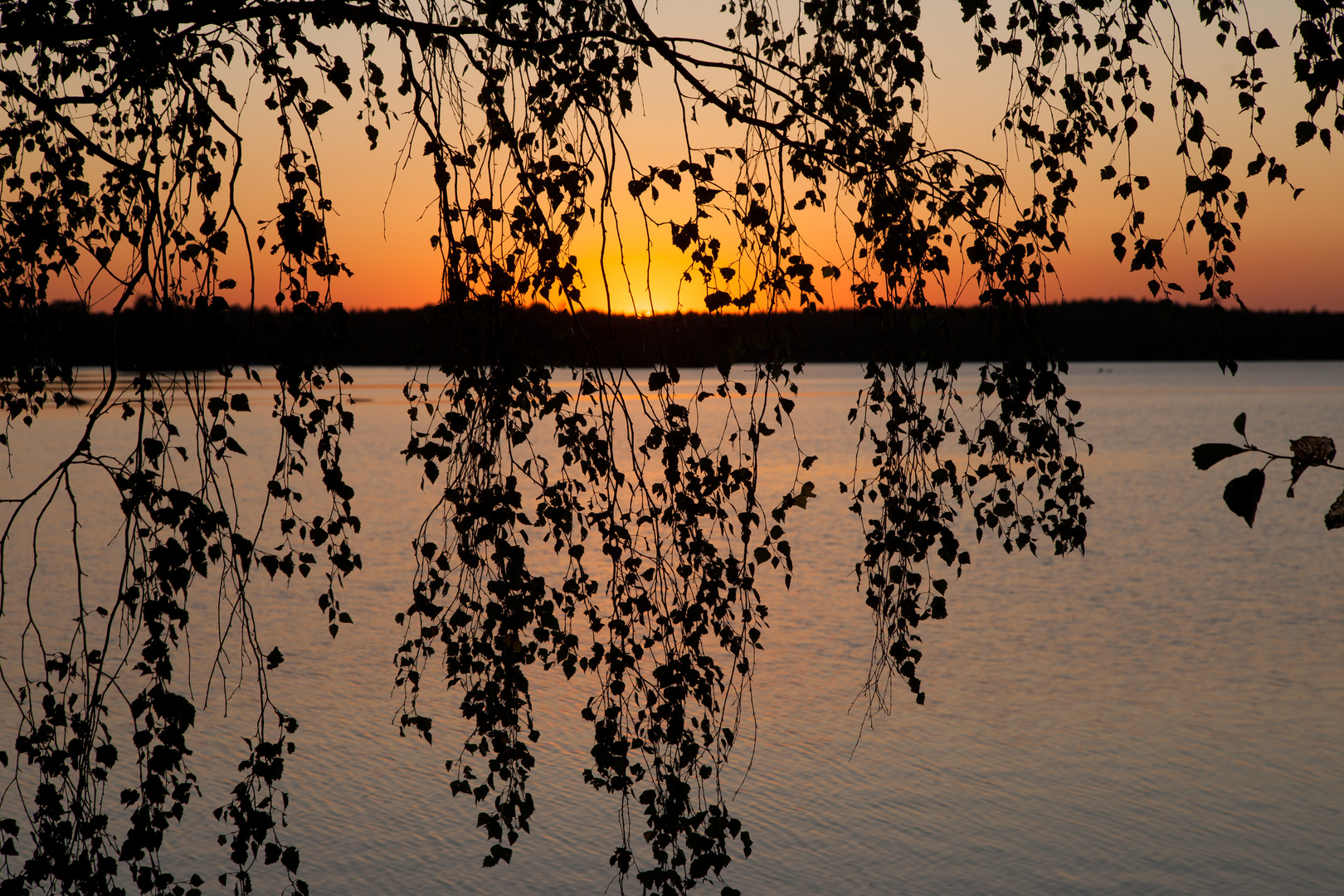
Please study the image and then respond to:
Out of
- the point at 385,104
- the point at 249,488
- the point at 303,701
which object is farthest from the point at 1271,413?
the point at 385,104

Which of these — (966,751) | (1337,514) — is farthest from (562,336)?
(966,751)

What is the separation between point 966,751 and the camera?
5918 mm

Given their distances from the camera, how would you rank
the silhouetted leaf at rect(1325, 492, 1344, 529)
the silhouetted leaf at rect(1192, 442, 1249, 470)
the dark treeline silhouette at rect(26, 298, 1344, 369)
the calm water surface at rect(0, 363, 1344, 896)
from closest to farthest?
the silhouetted leaf at rect(1192, 442, 1249, 470) → the silhouetted leaf at rect(1325, 492, 1344, 529) → the dark treeline silhouette at rect(26, 298, 1344, 369) → the calm water surface at rect(0, 363, 1344, 896)

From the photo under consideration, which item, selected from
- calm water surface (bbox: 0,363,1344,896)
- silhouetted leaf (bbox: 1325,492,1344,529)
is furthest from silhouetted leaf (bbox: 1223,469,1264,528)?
calm water surface (bbox: 0,363,1344,896)

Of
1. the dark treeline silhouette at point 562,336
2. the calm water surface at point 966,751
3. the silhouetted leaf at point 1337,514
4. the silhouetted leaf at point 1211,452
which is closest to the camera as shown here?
the silhouetted leaf at point 1211,452

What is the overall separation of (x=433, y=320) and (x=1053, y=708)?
17.2 ft

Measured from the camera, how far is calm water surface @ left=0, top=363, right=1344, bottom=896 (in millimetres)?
4801

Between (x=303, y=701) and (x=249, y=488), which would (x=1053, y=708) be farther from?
(x=249, y=488)

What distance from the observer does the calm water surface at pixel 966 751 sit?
4.80 metres

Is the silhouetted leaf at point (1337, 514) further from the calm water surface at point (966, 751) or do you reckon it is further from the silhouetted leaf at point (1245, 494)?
the calm water surface at point (966, 751)

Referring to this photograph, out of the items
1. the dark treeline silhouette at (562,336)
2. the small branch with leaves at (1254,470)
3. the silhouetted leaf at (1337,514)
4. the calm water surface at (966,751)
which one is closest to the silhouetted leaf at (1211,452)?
the small branch with leaves at (1254,470)

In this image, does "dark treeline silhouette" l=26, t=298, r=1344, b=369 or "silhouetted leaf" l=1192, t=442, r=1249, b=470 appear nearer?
"silhouetted leaf" l=1192, t=442, r=1249, b=470

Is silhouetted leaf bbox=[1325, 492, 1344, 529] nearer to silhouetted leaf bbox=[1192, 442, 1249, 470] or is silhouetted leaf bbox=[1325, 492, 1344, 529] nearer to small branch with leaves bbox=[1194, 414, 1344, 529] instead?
small branch with leaves bbox=[1194, 414, 1344, 529]

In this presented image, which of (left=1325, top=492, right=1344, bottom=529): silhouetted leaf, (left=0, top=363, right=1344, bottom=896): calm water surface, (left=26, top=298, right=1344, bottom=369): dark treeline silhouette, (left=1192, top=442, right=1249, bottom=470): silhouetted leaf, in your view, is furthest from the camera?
(left=0, top=363, right=1344, bottom=896): calm water surface
